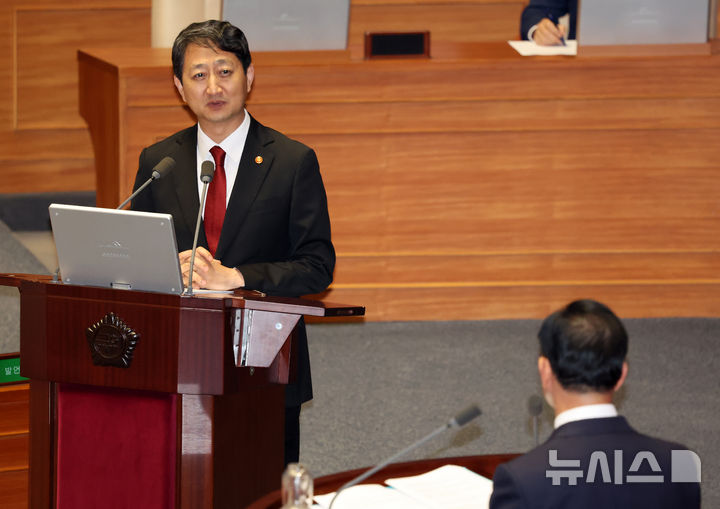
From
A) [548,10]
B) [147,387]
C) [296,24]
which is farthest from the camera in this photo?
[548,10]

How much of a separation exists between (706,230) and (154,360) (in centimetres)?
440

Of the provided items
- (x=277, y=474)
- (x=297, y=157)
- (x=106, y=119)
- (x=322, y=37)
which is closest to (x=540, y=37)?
(x=322, y=37)

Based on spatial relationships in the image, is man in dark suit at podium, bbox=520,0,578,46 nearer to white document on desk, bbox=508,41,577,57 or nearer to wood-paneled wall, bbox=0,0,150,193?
white document on desk, bbox=508,41,577,57

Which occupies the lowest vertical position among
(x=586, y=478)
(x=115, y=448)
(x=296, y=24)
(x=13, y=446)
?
(x=13, y=446)

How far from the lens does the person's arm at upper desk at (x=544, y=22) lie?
625 cm

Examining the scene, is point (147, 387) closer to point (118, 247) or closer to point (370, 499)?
point (118, 247)

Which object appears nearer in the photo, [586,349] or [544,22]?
[586,349]

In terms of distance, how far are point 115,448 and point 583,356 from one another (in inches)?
50.9

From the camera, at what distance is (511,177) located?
6145 millimetres

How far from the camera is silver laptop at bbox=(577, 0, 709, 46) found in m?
6.08

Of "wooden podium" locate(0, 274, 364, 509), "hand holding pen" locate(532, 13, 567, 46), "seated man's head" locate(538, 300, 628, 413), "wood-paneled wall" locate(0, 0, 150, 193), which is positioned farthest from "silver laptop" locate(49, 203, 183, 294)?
"wood-paneled wall" locate(0, 0, 150, 193)

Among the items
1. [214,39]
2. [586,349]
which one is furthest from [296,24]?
[586,349]

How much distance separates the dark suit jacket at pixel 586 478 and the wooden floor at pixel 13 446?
210 cm

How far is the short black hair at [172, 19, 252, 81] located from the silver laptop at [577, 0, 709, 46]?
3.30 metres
